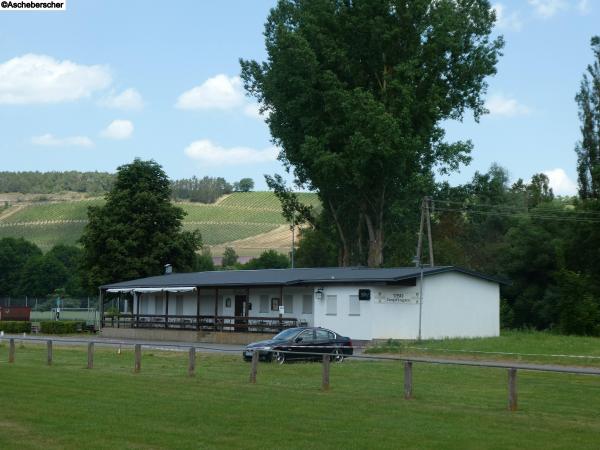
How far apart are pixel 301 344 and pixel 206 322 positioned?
65.1 ft

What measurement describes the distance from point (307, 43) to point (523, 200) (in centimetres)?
4860

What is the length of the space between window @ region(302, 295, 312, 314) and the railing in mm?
1397

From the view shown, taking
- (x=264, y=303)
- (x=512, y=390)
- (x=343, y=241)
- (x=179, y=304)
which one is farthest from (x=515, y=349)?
(x=343, y=241)

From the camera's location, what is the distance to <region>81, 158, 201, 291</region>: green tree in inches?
2820

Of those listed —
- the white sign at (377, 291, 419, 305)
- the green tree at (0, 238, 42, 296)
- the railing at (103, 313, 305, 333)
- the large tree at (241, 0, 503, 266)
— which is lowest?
the railing at (103, 313, 305, 333)

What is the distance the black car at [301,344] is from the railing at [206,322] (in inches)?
494

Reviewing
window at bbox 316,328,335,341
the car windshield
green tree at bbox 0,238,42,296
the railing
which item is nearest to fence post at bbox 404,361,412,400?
the car windshield

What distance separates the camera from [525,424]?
15805 millimetres

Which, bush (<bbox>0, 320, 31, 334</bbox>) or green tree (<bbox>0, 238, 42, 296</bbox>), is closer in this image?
bush (<bbox>0, 320, 31, 334</bbox>)

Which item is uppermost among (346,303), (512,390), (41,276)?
(41,276)

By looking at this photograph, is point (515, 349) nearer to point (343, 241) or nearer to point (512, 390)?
point (512, 390)

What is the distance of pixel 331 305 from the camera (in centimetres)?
4738

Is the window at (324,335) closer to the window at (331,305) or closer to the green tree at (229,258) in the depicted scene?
the window at (331,305)

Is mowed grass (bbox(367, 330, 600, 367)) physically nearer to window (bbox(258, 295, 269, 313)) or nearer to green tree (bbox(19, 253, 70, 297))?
window (bbox(258, 295, 269, 313))
